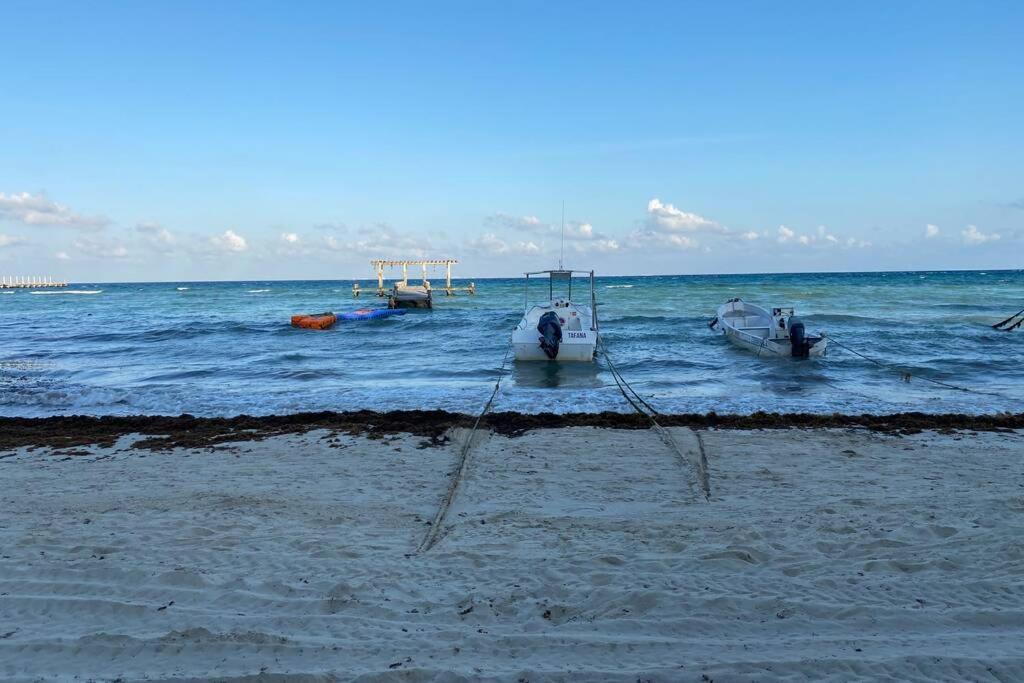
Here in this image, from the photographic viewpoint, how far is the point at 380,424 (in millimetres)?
9609

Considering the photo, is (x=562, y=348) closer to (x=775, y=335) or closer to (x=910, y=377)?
(x=775, y=335)

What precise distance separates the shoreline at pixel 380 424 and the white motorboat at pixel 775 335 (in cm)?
781

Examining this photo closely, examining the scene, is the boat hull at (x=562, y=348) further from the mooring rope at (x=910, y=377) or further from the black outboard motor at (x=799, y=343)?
the mooring rope at (x=910, y=377)

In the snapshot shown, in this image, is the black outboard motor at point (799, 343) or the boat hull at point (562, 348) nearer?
the boat hull at point (562, 348)

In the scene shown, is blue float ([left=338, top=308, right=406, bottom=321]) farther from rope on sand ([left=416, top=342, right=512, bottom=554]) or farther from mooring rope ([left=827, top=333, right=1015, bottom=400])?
rope on sand ([left=416, top=342, right=512, bottom=554])

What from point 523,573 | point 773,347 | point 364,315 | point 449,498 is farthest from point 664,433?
point 364,315

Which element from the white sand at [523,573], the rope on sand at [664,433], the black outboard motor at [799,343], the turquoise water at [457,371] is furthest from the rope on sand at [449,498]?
the black outboard motor at [799,343]

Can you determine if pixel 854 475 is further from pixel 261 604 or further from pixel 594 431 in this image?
pixel 261 604

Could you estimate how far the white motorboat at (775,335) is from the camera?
17.6 meters

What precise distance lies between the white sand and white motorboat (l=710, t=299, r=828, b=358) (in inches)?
418

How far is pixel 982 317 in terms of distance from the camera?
99.7 ft

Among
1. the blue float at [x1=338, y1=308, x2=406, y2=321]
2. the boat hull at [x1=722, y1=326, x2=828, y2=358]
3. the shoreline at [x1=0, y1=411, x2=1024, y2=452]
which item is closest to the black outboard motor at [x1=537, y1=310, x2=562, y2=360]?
the boat hull at [x1=722, y1=326, x2=828, y2=358]

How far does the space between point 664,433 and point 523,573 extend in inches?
195

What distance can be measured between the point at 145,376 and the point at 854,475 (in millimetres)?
15610
